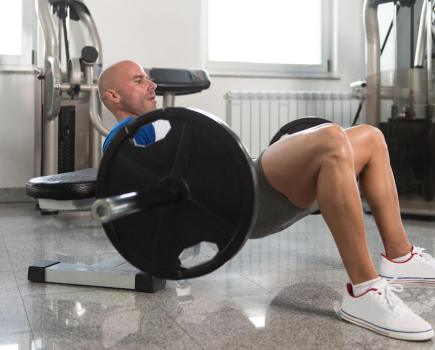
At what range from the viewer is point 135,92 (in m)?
1.72

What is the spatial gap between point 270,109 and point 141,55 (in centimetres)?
94

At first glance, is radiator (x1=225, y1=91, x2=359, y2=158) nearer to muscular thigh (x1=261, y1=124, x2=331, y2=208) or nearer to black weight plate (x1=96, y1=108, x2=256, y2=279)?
muscular thigh (x1=261, y1=124, x2=331, y2=208)

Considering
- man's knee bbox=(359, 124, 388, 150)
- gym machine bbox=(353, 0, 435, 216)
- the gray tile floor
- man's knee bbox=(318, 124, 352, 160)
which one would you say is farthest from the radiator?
man's knee bbox=(318, 124, 352, 160)

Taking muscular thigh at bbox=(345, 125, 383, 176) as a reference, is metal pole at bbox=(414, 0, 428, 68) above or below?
above

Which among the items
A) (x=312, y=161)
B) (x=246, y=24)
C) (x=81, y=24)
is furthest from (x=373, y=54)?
(x=312, y=161)

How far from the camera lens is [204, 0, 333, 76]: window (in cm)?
405

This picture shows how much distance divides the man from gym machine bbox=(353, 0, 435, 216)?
1.53 m

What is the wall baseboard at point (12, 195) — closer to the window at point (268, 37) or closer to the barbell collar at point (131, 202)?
the window at point (268, 37)

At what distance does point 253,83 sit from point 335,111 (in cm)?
62

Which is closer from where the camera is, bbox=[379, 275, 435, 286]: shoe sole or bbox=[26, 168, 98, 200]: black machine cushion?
bbox=[379, 275, 435, 286]: shoe sole

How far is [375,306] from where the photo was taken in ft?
4.16

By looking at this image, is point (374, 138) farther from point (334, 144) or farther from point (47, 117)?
point (47, 117)

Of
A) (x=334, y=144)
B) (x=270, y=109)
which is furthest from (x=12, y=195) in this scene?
(x=334, y=144)

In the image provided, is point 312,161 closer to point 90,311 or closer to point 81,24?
point 90,311
